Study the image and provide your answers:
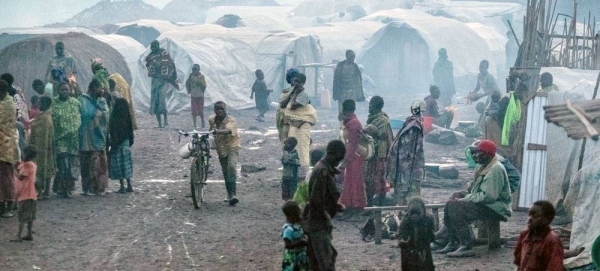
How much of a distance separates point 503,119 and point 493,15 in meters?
32.3

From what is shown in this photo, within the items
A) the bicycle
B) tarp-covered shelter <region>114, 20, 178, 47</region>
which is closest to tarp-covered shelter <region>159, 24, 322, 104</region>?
tarp-covered shelter <region>114, 20, 178, 47</region>

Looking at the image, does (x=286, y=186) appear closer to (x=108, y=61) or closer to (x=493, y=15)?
(x=108, y=61)

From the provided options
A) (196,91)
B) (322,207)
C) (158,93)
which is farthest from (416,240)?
(196,91)

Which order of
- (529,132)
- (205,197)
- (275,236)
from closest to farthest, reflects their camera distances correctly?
(275,236) → (529,132) → (205,197)

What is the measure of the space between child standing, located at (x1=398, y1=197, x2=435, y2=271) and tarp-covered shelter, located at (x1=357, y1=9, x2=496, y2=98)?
27300 mm

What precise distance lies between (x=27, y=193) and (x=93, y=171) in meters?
3.12

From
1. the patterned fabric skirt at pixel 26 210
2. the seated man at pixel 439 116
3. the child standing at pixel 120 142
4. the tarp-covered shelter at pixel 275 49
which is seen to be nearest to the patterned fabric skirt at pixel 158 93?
the seated man at pixel 439 116

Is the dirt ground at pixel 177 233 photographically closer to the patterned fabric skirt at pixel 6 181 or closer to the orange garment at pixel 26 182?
the patterned fabric skirt at pixel 6 181

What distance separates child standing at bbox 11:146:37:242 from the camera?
9.27 m

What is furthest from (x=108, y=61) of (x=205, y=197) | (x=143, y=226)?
(x=143, y=226)

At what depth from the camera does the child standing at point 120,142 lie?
→ 12.3 metres

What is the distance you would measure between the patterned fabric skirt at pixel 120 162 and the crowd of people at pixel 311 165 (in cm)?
1

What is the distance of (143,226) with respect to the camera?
34.0 ft

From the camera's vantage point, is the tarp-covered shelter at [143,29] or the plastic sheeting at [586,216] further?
the tarp-covered shelter at [143,29]
